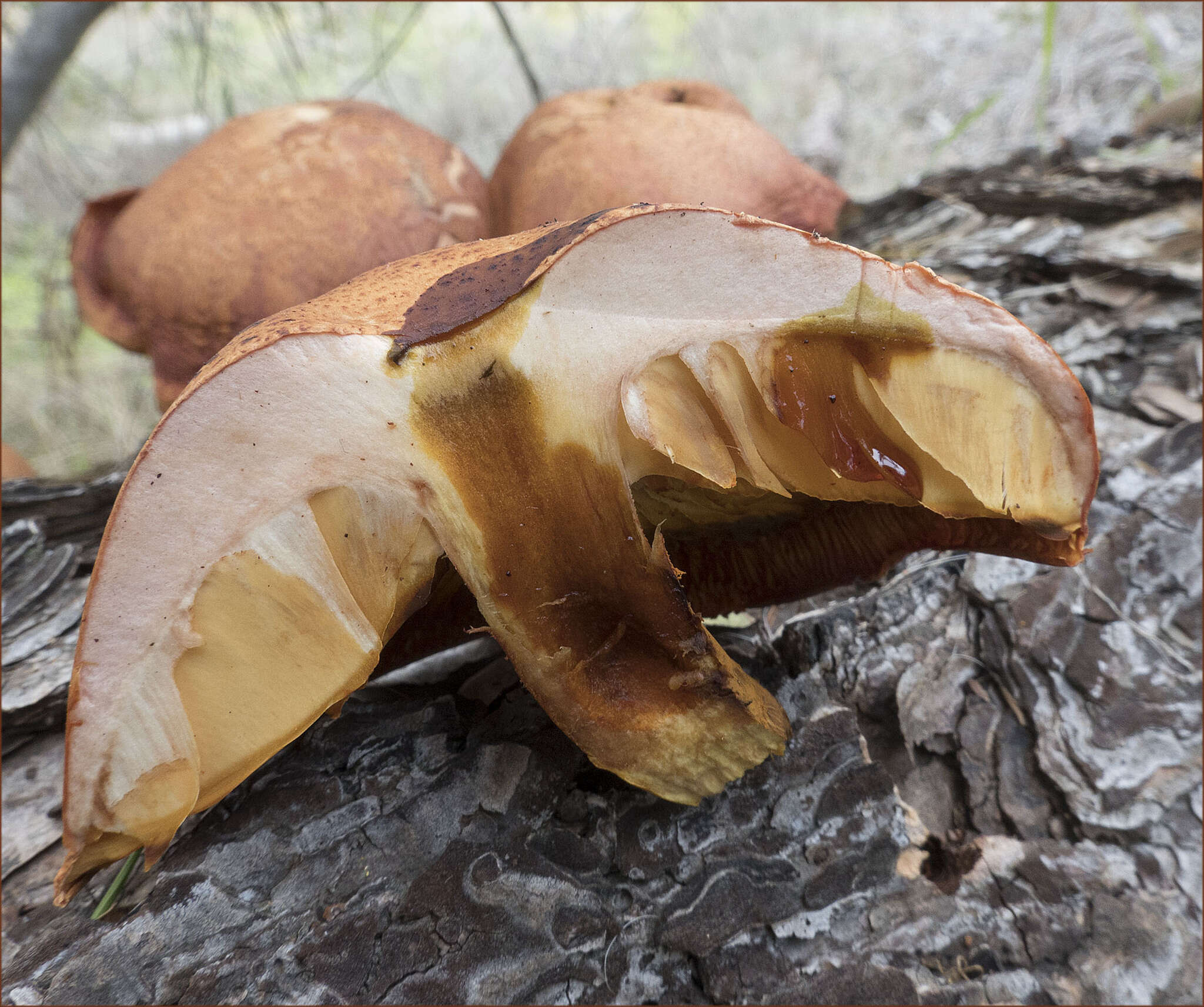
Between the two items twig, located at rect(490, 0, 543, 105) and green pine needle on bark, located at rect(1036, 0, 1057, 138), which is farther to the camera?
twig, located at rect(490, 0, 543, 105)

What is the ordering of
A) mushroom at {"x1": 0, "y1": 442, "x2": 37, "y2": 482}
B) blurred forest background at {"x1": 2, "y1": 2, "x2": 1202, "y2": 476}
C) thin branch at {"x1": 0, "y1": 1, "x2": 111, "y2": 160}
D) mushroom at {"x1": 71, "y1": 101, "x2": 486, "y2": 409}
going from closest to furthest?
mushroom at {"x1": 71, "y1": 101, "x2": 486, "y2": 409} < mushroom at {"x1": 0, "y1": 442, "x2": 37, "y2": 482} < thin branch at {"x1": 0, "y1": 1, "x2": 111, "y2": 160} < blurred forest background at {"x1": 2, "y1": 2, "x2": 1202, "y2": 476}

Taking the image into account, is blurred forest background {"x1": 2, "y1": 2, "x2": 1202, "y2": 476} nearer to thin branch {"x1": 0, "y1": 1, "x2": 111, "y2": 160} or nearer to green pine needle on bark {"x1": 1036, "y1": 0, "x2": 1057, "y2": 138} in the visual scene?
green pine needle on bark {"x1": 1036, "y1": 0, "x2": 1057, "y2": 138}

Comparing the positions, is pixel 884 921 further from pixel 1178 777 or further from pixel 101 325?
pixel 101 325

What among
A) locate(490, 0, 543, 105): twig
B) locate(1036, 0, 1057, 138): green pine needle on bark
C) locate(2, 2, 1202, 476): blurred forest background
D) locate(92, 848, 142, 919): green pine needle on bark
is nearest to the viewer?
locate(92, 848, 142, 919): green pine needle on bark

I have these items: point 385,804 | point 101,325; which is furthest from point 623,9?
point 385,804

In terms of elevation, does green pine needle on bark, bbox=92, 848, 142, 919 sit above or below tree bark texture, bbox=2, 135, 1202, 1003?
above

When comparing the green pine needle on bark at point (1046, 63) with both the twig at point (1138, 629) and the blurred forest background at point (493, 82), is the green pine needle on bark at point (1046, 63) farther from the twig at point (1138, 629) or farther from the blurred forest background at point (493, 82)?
the twig at point (1138, 629)

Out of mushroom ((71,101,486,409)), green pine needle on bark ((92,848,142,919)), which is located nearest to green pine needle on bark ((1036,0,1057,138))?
mushroom ((71,101,486,409))

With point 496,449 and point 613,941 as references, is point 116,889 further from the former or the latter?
point 496,449
